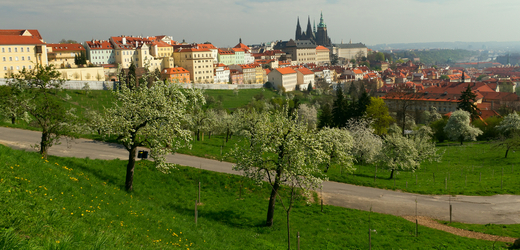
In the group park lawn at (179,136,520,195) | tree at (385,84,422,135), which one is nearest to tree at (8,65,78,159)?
park lawn at (179,136,520,195)

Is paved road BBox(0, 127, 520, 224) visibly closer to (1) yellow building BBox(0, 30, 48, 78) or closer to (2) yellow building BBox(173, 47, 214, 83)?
(1) yellow building BBox(0, 30, 48, 78)

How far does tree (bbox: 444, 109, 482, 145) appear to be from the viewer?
5334 cm

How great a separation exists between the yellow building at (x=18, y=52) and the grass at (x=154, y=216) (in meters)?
71.2

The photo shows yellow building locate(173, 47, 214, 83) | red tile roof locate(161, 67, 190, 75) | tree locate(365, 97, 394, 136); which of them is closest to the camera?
tree locate(365, 97, 394, 136)

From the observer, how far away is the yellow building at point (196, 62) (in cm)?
12769

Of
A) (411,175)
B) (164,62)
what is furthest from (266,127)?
(164,62)

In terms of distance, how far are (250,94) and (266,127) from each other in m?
106

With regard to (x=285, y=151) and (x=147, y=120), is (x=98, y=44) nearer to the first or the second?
(x=147, y=120)

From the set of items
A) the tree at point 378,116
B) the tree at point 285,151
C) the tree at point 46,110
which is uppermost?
the tree at point 46,110

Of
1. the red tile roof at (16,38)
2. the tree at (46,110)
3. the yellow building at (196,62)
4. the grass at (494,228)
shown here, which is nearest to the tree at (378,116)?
the grass at (494,228)

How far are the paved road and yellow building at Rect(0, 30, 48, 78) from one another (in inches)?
2352

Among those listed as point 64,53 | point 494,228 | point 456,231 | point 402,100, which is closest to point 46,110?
point 456,231

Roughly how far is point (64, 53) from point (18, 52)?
28104 mm

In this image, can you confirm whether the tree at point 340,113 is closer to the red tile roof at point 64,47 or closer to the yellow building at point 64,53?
the yellow building at point 64,53
